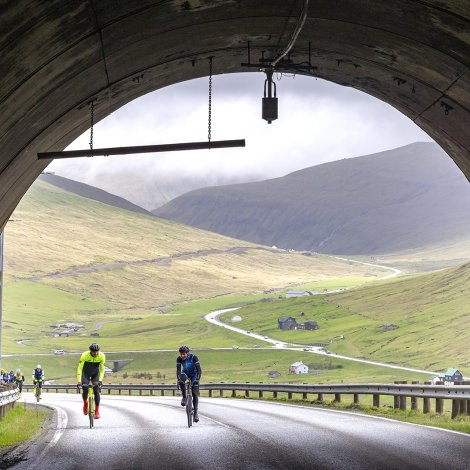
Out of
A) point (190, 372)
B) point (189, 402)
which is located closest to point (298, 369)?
point (190, 372)

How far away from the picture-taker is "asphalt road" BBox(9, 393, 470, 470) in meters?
14.2

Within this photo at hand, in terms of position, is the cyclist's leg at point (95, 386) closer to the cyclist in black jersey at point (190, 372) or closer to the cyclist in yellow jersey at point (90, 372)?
the cyclist in yellow jersey at point (90, 372)

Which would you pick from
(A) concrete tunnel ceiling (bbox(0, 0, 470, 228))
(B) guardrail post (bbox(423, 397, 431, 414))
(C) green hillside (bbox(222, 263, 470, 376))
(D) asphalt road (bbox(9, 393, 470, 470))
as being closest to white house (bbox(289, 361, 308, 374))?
(C) green hillside (bbox(222, 263, 470, 376))

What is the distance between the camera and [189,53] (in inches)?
717

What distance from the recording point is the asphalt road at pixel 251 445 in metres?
14.2

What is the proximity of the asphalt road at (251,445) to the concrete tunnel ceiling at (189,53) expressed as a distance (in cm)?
475

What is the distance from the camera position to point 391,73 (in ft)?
62.4

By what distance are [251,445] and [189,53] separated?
6806 mm

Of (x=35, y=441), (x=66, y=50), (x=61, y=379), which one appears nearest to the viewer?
(x=66, y=50)

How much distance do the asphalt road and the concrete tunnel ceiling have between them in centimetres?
475

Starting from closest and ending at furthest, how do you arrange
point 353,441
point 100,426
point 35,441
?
1. point 353,441
2. point 35,441
3. point 100,426

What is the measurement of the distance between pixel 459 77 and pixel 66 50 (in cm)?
628

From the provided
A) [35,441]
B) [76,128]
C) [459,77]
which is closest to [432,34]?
[459,77]

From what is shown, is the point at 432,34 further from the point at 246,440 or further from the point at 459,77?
the point at 246,440
